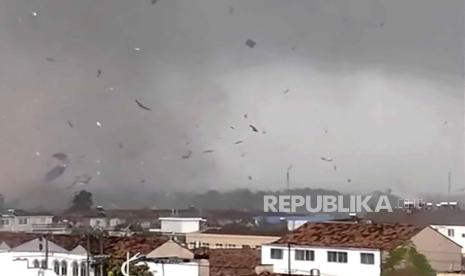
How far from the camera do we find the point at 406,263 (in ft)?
5.36

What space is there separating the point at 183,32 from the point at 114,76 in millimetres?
183

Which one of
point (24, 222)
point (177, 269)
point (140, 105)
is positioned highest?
point (140, 105)

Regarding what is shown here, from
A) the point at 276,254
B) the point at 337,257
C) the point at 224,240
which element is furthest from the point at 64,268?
the point at 337,257

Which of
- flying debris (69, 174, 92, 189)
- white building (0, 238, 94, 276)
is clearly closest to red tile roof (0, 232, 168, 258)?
white building (0, 238, 94, 276)

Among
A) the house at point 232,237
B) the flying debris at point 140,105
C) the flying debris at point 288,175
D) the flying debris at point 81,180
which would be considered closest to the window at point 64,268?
the flying debris at point 81,180

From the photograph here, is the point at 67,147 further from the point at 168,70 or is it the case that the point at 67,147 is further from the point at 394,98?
the point at 394,98

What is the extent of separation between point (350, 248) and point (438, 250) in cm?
19

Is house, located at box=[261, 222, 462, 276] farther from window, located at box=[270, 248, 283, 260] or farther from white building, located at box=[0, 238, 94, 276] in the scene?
white building, located at box=[0, 238, 94, 276]

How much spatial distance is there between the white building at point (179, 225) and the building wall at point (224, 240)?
0.05 feet

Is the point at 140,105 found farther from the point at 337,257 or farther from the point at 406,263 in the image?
the point at 406,263

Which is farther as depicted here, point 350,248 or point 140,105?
point 140,105

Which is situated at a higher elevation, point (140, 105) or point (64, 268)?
point (140, 105)

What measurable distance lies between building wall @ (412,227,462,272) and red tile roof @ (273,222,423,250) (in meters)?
0.02

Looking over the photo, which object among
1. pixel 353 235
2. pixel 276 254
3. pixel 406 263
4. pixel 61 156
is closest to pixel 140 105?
pixel 61 156
